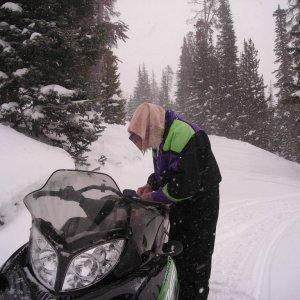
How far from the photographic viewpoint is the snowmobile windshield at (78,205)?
2.27 metres

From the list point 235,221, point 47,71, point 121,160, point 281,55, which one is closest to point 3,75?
point 47,71

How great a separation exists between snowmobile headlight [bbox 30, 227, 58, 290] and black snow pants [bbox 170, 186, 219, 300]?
4.87 ft

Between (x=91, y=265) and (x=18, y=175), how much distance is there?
14.4 feet

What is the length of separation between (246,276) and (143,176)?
23.5ft

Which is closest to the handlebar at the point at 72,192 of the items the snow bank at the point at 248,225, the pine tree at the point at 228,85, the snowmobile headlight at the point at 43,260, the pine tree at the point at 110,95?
the snowmobile headlight at the point at 43,260

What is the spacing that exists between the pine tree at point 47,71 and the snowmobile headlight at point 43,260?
6.21 meters

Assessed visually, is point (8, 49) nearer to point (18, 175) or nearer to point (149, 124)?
point (18, 175)

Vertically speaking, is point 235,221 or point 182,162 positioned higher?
point 182,162

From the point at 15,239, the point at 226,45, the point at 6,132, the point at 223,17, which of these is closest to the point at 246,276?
the point at 15,239

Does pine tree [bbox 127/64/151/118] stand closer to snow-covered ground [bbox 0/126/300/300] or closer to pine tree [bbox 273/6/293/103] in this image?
pine tree [bbox 273/6/293/103]

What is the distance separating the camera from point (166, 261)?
264cm

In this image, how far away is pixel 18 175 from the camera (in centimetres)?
605

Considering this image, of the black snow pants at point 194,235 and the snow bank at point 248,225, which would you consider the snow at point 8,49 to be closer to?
the snow bank at point 248,225

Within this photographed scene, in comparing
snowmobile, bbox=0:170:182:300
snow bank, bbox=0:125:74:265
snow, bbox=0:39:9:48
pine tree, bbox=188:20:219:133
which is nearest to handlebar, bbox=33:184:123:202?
snowmobile, bbox=0:170:182:300
